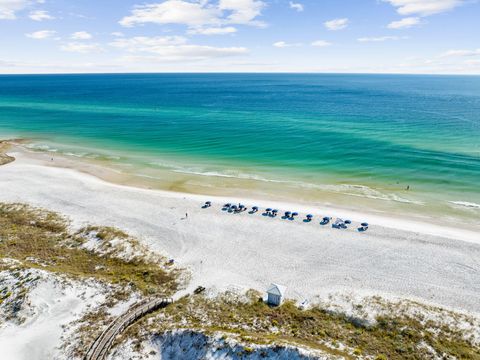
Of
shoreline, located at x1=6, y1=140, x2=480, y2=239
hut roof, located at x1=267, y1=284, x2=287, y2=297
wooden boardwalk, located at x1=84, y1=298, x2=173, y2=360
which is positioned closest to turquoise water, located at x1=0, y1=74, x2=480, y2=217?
shoreline, located at x1=6, y1=140, x2=480, y2=239

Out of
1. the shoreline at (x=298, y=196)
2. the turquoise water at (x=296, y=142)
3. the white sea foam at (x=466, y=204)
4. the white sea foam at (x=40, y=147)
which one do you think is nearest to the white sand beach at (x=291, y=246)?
the shoreline at (x=298, y=196)

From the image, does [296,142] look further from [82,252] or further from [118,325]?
[118,325]

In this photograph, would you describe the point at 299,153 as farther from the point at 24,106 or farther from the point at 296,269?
the point at 24,106

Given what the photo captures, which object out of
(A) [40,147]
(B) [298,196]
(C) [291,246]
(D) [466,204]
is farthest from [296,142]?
(A) [40,147]

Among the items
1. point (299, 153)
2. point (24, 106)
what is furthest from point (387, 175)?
point (24, 106)

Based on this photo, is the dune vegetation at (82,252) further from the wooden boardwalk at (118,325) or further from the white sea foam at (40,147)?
the white sea foam at (40,147)

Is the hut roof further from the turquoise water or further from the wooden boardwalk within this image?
the turquoise water
